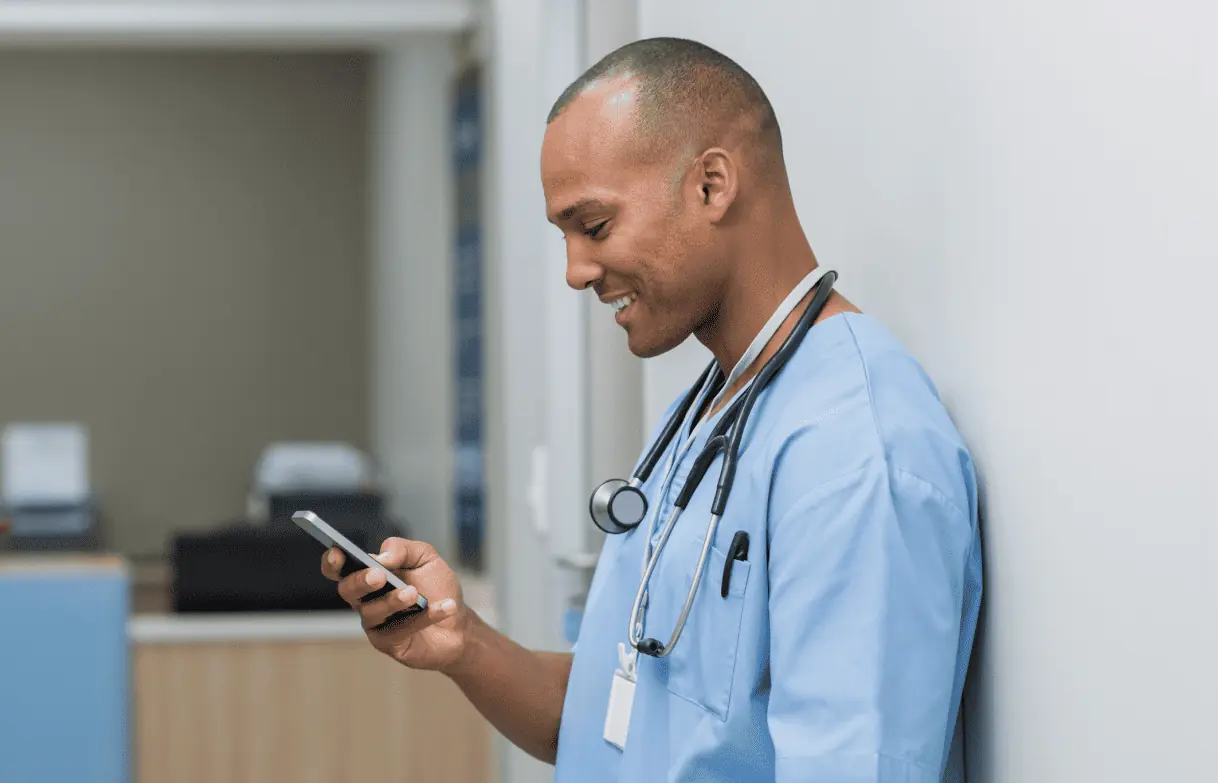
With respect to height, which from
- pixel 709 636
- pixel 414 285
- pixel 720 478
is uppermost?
pixel 414 285

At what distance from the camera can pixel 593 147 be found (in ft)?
3.05

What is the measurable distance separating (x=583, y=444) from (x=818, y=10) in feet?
3.63

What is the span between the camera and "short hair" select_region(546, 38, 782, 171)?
92 centimetres

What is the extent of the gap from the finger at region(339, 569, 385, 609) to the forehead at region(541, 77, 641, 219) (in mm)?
319

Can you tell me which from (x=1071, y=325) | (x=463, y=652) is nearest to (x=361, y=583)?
(x=463, y=652)

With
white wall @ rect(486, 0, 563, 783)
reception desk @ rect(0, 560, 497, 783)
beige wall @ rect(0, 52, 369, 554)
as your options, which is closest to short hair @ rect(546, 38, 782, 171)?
white wall @ rect(486, 0, 563, 783)

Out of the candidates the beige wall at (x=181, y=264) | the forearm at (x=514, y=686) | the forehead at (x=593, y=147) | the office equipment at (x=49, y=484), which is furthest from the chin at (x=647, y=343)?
the beige wall at (x=181, y=264)

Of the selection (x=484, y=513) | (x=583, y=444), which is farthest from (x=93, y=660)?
(x=583, y=444)

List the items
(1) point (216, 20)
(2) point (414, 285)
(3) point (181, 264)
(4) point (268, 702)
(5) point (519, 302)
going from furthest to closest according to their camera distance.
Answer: (3) point (181, 264), (2) point (414, 285), (1) point (216, 20), (4) point (268, 702), (5) point (519, 302)

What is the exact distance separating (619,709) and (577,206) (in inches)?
14.9

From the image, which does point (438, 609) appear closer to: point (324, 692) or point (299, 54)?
point (324, 692)

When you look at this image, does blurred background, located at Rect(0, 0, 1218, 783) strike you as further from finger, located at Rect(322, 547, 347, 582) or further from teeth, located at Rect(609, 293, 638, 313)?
finger, located at Rect(322, 547, 347, 582)

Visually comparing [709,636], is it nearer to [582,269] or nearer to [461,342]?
[582,269]

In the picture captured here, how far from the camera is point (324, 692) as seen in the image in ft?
10.3
